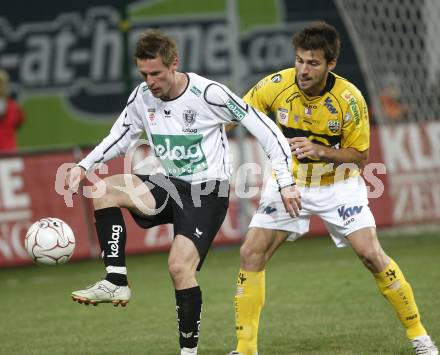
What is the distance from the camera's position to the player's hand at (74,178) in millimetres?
6234

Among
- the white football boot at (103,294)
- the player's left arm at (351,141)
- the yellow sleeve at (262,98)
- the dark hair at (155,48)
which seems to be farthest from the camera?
the yellow sleeve at (262,98)

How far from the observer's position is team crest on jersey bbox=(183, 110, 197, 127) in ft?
20.7

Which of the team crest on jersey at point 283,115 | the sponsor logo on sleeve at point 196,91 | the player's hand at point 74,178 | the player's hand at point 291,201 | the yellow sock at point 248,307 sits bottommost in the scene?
the yellow sock at point 248,307

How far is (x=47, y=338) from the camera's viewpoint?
7.72m

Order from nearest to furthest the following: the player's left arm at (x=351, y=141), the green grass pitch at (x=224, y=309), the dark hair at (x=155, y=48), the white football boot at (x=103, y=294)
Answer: the white football boot at (x=103, y=294)
the dark hair at (x=155, y=48)
the player's left arm at (x=351, y=141)
the green grass pitch at (x=224, y=309)

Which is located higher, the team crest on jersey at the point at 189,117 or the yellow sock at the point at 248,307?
the team crest on jersey at the point at 189,117

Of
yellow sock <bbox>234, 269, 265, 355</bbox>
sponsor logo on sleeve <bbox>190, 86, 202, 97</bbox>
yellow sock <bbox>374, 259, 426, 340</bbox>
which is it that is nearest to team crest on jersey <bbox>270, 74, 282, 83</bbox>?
sponsor logo on sleeve <bbox>190, 86, 202, 97</bbox>

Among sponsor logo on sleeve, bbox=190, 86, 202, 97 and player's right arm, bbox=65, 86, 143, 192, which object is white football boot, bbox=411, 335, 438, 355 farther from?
player's right arm, bbox=65, 86, 143, 192

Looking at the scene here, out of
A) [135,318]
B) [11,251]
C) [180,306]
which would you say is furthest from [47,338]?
[11,251]

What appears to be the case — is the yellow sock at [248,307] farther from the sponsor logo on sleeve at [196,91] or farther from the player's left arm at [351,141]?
the sponsor logo on sleeve at [196,91]

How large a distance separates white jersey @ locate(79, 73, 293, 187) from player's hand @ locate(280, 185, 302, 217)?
70mm

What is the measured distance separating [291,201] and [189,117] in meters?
0.81

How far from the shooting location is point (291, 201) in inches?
241

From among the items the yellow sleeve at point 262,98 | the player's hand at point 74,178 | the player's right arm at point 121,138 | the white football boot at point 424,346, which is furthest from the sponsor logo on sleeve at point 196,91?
the white football boot at point 424,346
